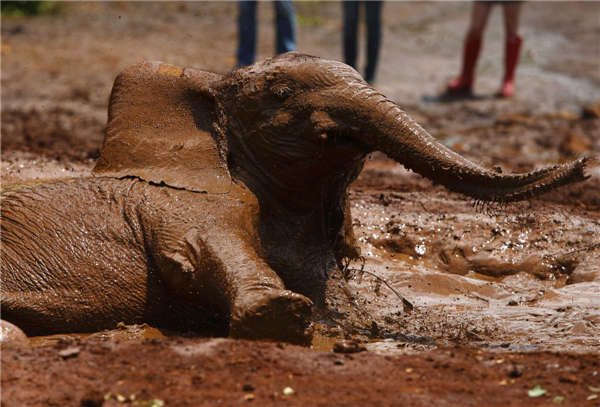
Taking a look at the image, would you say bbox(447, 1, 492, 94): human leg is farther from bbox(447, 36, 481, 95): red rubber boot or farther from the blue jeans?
the blue jeans


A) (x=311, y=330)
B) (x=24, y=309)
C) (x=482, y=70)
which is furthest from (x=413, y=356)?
(x=482, y=70)

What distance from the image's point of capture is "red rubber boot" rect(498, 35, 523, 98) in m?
12.2

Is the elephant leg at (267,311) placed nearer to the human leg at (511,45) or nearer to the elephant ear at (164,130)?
the elephant ear at (164,130)

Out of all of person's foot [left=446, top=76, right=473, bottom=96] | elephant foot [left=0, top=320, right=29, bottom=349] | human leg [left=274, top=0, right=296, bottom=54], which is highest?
human leg [left=274, top=0, right=296, bottom=54]

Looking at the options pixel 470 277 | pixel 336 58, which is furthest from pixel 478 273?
pixel 336 58

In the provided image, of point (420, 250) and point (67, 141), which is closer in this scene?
point (420, 250)

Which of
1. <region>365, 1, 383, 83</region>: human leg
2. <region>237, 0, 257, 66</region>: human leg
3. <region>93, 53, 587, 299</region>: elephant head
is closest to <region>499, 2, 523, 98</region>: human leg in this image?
<region>365, 1, 383, 83</region>: human leg

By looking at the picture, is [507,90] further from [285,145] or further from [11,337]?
[11,337]

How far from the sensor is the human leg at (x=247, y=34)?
10.3 metres

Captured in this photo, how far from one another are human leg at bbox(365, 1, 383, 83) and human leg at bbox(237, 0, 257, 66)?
6.41ft

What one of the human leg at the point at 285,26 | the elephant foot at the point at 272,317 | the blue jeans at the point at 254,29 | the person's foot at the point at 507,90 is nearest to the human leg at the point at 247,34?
the blue jeans at the point at 254,29

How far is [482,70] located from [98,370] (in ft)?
39.6

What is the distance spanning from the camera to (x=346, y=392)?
10.2 feet

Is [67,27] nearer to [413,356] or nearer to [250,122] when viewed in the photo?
[250,122]
